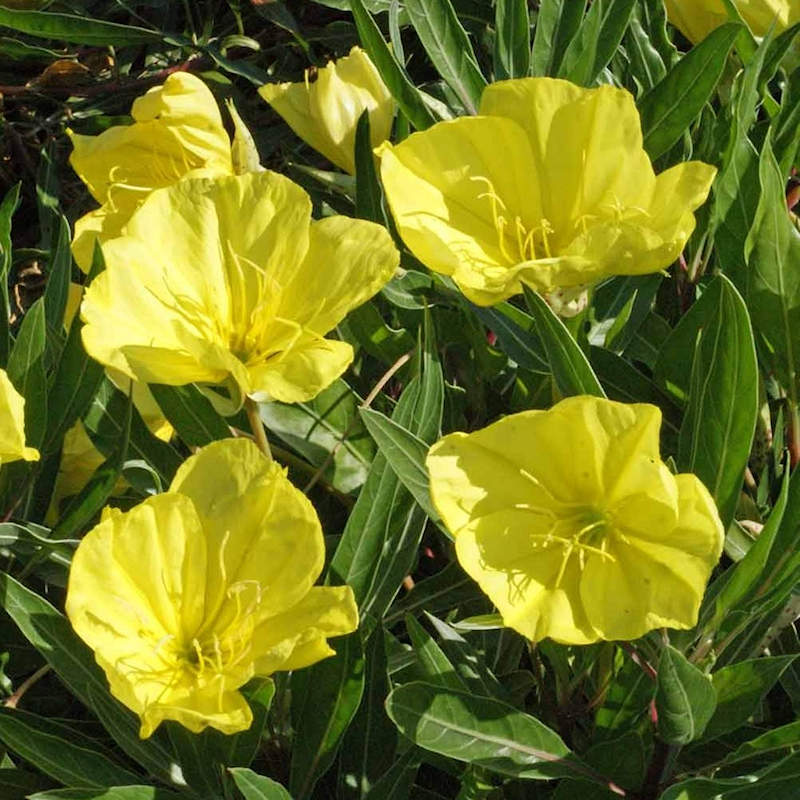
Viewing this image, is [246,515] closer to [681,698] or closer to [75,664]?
[75,664]

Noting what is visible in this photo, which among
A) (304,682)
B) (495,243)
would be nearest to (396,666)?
(304,682)

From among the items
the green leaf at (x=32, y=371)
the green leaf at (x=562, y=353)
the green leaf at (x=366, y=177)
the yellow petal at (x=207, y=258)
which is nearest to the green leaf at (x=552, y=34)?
the green leaf at (x=366, y=177)

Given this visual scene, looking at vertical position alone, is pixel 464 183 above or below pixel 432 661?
above

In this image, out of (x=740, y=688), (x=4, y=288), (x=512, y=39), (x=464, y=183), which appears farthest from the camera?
(x=512, y=39)

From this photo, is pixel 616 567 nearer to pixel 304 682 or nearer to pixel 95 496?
pixel 304 682

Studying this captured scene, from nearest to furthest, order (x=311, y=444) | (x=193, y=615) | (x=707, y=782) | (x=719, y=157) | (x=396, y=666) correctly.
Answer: (x=707, y=782), (x=193, y=615), (x=396, y=666), (x=311, y=444), (x=719, y=157)

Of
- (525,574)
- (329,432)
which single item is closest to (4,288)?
(329,432)

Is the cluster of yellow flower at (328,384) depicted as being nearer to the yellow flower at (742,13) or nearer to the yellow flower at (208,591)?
the yellow flower at (208,591)
